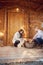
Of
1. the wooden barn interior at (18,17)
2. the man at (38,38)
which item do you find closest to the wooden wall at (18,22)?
the wooden barn interior at (18,17)

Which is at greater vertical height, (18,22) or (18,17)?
(18,17)

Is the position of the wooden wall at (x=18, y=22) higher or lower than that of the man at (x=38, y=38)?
higher

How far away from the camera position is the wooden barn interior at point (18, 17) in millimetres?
5258

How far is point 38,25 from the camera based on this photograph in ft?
17.6

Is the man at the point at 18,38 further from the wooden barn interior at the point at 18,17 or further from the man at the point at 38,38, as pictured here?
the man at the point at 38,38

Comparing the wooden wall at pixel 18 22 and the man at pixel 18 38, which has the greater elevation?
the wooden wall at pixel 18 22

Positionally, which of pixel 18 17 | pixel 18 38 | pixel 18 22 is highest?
pixel 18 17

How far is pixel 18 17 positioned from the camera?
5.29 metres

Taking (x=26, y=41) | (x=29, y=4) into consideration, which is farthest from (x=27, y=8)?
(x=26, y=41)

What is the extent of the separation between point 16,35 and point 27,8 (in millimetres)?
722

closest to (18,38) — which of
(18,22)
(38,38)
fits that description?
(18,22)

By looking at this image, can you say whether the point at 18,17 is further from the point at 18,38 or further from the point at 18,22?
the point at 18,38

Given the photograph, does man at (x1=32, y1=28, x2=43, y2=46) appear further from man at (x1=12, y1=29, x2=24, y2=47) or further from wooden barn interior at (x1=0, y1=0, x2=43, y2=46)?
man at (x1=12, y1=29, x2=24, y2=47)

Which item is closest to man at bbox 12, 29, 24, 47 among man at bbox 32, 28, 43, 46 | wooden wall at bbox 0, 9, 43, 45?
wooden wall at bbox 0, 9, 43, 45
